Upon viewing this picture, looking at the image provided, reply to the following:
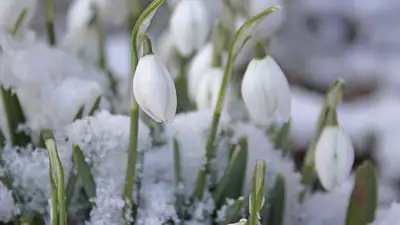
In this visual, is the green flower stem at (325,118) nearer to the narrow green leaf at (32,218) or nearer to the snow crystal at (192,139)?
the snow crystal at (192,139)

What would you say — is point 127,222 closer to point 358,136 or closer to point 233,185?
point 233,185

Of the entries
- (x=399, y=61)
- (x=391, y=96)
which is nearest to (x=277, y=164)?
(x=391, y=96)

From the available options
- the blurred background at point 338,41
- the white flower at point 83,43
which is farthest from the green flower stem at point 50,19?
the blurred background at point 338,41

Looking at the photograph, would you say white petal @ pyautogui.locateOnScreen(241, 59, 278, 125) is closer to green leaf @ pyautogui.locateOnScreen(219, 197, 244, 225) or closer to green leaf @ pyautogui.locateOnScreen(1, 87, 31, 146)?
green leaf @ pyautogui.locateOnScreen(219, 197, 244, 225)

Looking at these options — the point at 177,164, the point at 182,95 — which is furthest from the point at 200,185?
the point at 182,95

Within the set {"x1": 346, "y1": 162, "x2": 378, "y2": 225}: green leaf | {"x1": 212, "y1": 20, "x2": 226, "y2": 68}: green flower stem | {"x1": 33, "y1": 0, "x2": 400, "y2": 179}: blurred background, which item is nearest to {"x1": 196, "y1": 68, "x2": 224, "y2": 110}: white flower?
{"x1": 212, "y1": 20, "x2": 226, "y2": 68}: green flower stem

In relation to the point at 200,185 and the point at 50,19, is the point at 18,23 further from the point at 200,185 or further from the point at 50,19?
the point at 200,185
